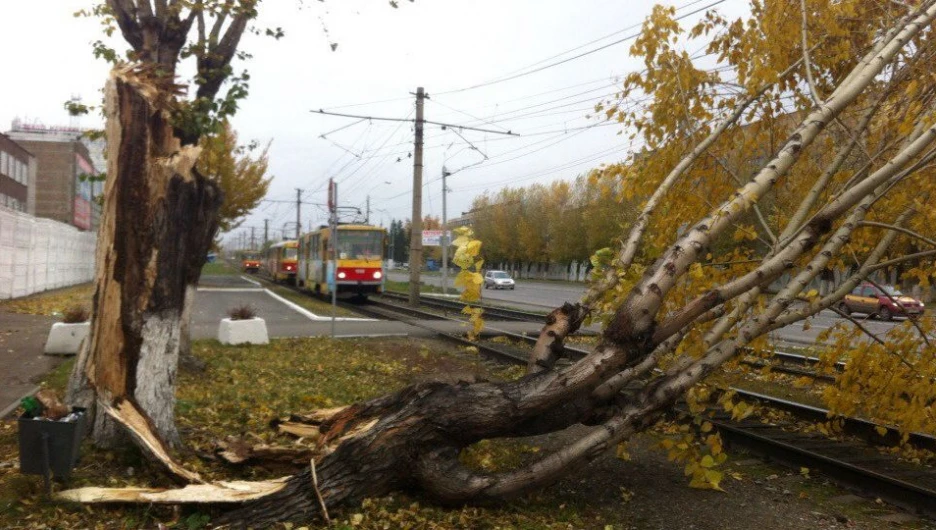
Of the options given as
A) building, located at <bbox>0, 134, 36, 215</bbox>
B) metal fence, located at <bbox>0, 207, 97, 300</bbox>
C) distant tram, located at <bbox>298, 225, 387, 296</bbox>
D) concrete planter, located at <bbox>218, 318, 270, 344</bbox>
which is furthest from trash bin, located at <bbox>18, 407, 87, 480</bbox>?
building, located at <bbox>0, 134, 36, 215</bbox>

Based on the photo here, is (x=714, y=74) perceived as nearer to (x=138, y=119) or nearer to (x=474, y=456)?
(x=474, y=456)

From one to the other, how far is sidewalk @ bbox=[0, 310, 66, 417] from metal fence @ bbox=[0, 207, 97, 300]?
6.29 meters

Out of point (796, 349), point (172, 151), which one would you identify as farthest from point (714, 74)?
point (796, 349)

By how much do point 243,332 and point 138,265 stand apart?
26.4ft

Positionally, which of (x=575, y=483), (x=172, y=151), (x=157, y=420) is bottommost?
(x=575, y=483)

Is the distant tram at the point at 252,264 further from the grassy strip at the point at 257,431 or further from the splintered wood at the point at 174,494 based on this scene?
the splintered wood at the point at 174,494

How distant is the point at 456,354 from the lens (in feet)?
44.6

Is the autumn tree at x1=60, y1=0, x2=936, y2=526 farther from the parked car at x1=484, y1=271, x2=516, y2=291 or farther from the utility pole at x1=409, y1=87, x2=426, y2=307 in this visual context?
the parked car at x1=484, y1=271, x2=516, y2=291

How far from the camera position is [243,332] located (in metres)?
13.5

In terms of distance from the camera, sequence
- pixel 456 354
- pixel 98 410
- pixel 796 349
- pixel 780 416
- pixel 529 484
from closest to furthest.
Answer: pixel 529 484 → pixel 98 410 → pixel 780 416 → pixel 456 354 → pixel 796 349

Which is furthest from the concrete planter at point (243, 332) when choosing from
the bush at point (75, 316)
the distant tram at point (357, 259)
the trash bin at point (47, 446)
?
the distant tram at point (357, 259)

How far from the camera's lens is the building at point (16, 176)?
49.1 meters

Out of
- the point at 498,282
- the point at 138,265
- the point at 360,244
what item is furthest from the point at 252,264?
the point at 138,265

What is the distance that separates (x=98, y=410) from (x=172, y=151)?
210cm
